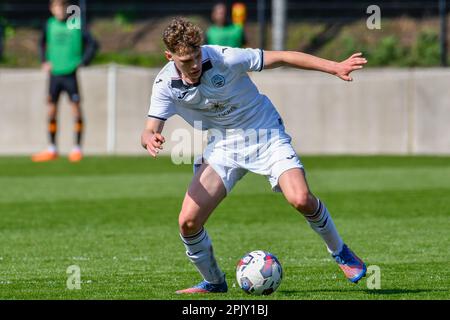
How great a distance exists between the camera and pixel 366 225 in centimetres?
1086

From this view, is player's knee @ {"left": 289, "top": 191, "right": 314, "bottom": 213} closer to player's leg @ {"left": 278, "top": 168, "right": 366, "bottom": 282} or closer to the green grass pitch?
player's leg @ {"left": 278, "top": 168, "right": 366, "bottom": 282}

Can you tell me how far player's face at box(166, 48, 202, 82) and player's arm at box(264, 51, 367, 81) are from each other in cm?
46

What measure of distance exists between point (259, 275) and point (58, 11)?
1218 cm

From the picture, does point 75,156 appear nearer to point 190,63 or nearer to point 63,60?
point 63,60

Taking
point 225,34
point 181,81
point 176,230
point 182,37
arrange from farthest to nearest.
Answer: point 225,34 < point 176,230 < point 181,81 < point 182,37

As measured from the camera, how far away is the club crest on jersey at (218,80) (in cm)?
706

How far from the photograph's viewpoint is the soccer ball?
6973 millimetres

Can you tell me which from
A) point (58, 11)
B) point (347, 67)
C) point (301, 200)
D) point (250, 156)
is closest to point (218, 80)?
point (250, 156)

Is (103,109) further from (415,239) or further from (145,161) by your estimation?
(415,239)

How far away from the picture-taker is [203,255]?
7219mm

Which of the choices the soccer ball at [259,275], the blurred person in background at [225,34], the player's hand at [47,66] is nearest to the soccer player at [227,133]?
the soccer ball at [259,275]

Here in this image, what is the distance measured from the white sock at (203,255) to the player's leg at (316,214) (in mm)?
628

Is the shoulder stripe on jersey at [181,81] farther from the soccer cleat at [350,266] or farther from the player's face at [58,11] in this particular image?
the player's face at [58,11]

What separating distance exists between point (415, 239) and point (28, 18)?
1478cm
